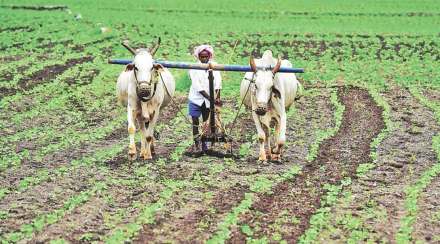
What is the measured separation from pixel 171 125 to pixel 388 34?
1857cm

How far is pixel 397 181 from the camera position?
41.5 feet

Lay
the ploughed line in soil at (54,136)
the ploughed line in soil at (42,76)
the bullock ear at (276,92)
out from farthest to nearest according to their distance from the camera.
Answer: the ploughed line in soil at (42,76), the ploughed line in soil at (54,136), the bullock ear at (276,92)

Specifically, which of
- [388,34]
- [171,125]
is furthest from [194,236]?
[388,34]

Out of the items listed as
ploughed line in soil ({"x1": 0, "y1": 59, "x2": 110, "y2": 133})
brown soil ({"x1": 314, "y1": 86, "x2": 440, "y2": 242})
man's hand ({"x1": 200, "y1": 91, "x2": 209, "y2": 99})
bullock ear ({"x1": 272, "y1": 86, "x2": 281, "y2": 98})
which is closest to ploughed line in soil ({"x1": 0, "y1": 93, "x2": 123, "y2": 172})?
ploughed line in soil ({"x1": 0, "y1": 59, "x2": 110, "y2": 133})

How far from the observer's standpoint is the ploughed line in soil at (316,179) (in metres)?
10.4

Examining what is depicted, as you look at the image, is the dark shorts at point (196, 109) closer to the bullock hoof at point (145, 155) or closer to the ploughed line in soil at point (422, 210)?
the bullock hoof at point (145, 155)

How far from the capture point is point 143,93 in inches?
534

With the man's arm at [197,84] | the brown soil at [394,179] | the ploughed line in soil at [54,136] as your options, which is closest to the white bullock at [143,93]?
the man's arm at [197,84]

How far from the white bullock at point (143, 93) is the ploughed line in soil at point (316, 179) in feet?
9.08

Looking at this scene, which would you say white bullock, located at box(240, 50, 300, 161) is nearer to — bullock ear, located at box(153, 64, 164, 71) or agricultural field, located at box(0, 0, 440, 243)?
agricultural field, located at box(0, 0, 440, 243)

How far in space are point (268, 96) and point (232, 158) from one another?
1369mm

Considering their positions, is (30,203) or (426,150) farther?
(426,150)

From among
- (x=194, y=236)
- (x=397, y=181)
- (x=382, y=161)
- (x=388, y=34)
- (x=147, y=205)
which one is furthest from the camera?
(x=388, y=34)

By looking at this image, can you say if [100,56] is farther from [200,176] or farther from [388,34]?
[200,176]
